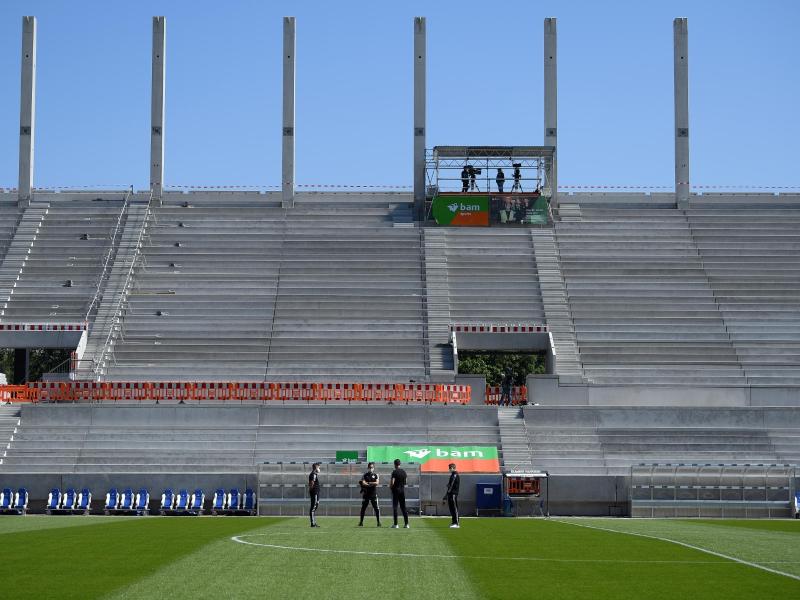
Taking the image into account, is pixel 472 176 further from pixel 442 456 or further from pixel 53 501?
pixel 53 501

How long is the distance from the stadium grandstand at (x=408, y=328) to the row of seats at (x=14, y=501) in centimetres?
85

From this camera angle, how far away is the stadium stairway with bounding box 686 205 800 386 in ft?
181

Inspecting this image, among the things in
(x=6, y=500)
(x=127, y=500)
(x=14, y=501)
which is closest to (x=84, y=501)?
(x=127, y=500)

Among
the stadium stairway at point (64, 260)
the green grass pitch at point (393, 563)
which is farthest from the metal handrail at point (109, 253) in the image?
the green grass pitch at point (393, 563)

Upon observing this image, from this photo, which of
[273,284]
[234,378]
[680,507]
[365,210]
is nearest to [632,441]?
[680,507]

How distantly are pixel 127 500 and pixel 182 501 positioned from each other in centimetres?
205

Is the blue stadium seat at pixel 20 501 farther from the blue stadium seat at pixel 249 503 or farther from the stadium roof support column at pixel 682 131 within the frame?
the stadium roof support column at pixel 682 131

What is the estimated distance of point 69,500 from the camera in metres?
41.1

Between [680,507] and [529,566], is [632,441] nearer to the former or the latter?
[680,507]

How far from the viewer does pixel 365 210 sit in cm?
6894

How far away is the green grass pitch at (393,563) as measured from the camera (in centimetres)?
1504

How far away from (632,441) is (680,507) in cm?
592

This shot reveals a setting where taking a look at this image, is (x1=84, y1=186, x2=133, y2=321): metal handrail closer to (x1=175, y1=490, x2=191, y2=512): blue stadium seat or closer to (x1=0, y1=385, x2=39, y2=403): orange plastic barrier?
(x1=0, y1=385, x2=39, y2=403): orange plastic barrier

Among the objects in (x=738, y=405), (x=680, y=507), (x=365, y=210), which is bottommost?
(x=680, y=507)
